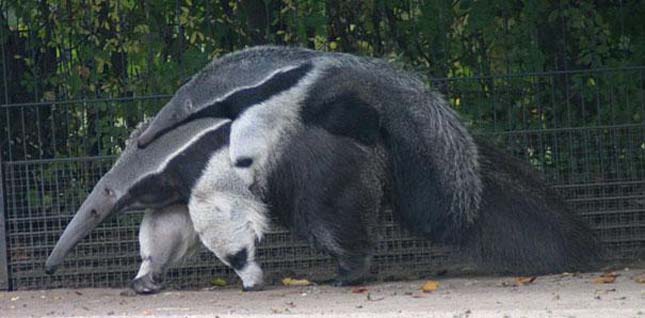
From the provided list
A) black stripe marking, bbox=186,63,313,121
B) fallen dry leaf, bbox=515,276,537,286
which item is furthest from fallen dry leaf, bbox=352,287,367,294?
black stripe marking, bbox=186,63,313,121

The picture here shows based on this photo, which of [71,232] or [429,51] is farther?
[429,51]

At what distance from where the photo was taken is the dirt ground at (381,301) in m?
6.84

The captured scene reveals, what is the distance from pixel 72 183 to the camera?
31.6 ft

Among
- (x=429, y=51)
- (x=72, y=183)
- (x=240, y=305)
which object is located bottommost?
(x=240, y=305)

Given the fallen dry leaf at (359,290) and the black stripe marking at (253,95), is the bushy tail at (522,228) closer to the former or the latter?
the fallen dry leaf at (359,290)

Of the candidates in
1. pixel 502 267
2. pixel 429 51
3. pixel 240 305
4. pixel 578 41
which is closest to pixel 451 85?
pixel 429 51

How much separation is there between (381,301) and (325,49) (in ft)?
9.24

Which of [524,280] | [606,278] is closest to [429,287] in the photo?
[524,280]

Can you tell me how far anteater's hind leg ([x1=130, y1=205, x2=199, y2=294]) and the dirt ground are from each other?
13 cm

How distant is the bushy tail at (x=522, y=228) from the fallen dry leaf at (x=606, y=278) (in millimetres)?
185

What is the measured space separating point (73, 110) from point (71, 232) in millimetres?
1412

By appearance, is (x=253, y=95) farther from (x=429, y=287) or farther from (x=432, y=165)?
(x=429, y=287)

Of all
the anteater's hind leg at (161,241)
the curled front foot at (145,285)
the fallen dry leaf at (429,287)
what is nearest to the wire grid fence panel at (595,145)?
the fallen dry leaf at (429,287)

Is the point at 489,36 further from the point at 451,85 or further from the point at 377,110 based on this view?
the point at 377,110
